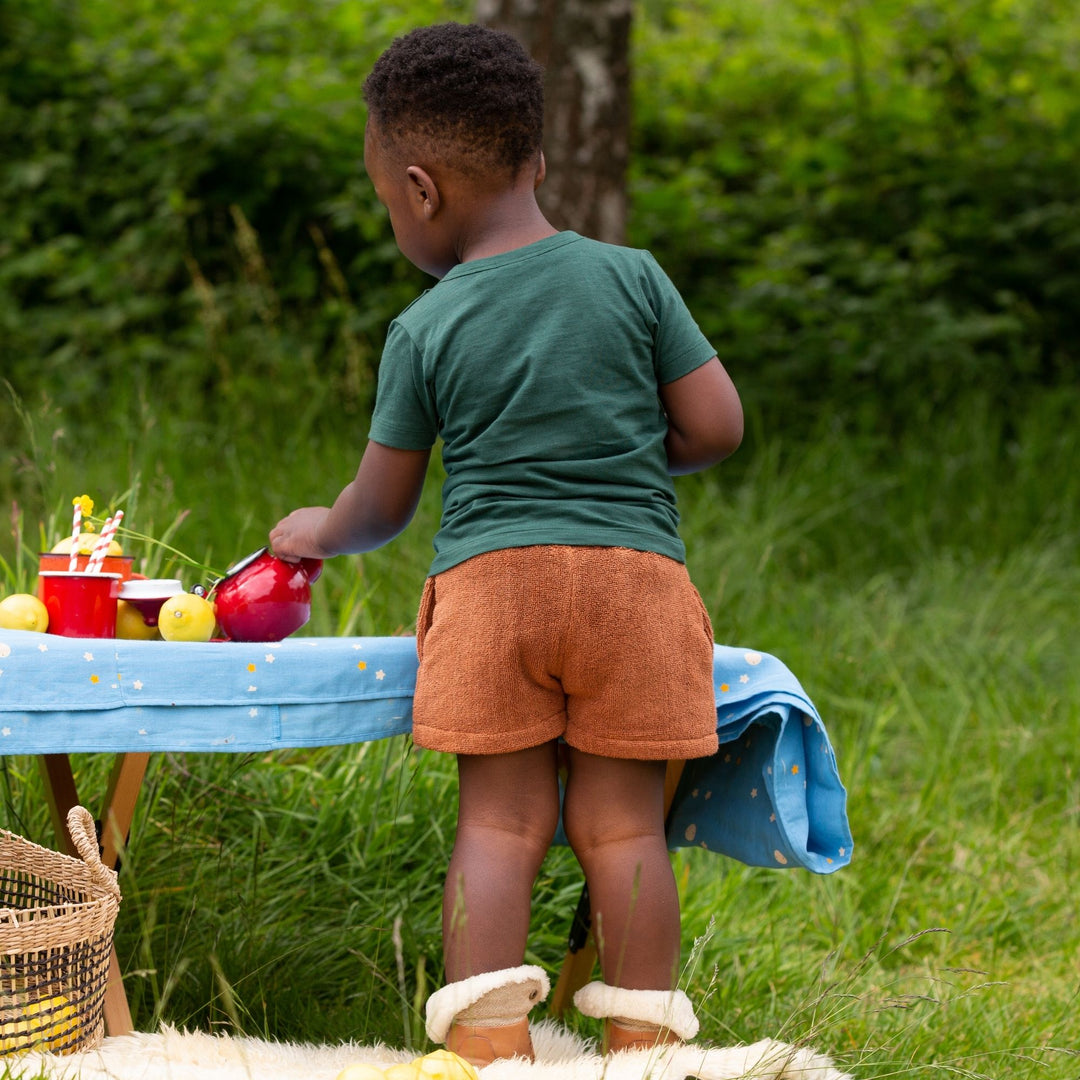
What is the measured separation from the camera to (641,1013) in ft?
6.32

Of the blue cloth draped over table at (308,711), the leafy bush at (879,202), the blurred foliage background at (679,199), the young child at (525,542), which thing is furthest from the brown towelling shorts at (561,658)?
the leafy bush at (879,202)

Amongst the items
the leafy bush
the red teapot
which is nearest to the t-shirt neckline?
the red teapot

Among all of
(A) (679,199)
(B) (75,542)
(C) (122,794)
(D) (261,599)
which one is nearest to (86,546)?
(B) (75,542)

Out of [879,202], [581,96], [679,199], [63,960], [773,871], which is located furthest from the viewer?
[879,202]

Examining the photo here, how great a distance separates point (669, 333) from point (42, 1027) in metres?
1.35

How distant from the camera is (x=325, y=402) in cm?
503

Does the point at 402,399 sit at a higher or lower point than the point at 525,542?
higher

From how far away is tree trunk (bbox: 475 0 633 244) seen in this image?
15.5 ft

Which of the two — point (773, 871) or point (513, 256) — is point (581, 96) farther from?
point (513, 256)

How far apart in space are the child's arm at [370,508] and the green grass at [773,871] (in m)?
0.62

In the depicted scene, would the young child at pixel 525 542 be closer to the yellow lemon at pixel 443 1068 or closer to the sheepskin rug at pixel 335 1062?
the sheepskin rug at pixel 335 1062

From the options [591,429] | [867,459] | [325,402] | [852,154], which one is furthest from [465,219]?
[852,154]

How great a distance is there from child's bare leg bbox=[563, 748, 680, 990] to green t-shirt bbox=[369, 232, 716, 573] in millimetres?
357

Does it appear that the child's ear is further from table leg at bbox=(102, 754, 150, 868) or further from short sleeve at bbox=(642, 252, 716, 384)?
table leg at bbox=(102, 754, 150, 868)
